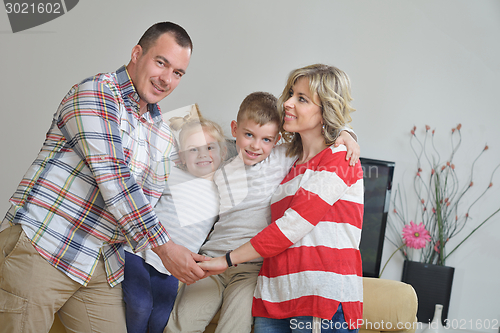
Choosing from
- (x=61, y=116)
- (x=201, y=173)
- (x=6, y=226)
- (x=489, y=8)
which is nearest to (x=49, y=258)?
(x=6, y=226)

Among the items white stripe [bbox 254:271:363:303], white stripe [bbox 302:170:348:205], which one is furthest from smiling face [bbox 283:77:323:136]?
white stripe [bbox 254:271:363:303]

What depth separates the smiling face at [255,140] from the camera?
1381mm

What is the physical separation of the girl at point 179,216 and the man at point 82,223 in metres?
0.06

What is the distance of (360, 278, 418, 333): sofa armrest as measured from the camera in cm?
133

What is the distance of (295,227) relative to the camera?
3.64 ft

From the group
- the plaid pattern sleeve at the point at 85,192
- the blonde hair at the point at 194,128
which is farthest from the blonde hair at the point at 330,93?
the plaid pattern sleeve at the point at 85,192

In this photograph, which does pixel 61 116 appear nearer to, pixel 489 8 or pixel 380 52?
pixel 380 52

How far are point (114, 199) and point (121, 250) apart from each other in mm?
230

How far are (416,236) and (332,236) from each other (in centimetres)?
141

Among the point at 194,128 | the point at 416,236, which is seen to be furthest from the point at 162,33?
the point at 416,236

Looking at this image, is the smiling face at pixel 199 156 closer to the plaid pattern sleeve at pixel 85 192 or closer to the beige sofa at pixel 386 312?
the plaid pattern sleeve at pixel 85 192

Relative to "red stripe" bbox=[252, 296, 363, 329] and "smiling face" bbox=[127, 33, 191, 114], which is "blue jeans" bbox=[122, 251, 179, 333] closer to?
"red stripe" bbox=[252, 296, 363, 329]

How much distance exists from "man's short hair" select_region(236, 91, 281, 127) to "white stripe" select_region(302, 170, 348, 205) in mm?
353

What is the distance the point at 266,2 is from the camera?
8.18 ft
